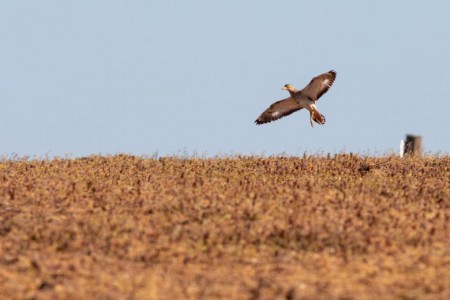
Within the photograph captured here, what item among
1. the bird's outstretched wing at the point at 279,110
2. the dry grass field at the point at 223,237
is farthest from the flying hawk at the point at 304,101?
the dry grass field at the point at 223,237

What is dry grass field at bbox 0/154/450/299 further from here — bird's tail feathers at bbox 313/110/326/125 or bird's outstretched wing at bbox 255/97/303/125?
bird's outstretched wing at bbox 255/97/303/125

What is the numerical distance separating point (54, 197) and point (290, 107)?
478 inches

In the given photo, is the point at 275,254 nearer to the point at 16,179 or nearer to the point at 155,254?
the point at 155,254

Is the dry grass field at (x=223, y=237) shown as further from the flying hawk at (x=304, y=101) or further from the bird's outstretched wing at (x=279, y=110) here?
the bird's outstretched wing at (x=279, y=110)

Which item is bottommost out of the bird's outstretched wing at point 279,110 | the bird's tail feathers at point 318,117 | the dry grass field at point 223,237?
the dry grass field at point 223,237

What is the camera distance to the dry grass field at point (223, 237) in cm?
1002

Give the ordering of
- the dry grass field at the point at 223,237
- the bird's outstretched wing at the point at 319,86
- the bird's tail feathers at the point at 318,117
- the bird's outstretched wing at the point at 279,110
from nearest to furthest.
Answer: the dry grass field at the point at 223,237 < the bird's outstretched wing at the point at 319,86 < the bird's tail feathers at the point at 318,117 < the bird's outstretched wing at the point at 279,110

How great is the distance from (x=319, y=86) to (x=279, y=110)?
1.92 metres

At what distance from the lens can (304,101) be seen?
25281 mm

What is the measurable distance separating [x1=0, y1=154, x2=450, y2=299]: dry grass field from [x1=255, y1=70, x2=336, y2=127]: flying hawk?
21.2 feet

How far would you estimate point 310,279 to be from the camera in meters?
10.2

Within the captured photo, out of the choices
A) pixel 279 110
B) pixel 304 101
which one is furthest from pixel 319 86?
pixel 279 110

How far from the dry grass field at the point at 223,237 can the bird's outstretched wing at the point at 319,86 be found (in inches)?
245

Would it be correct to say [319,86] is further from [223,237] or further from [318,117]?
[223,237]
